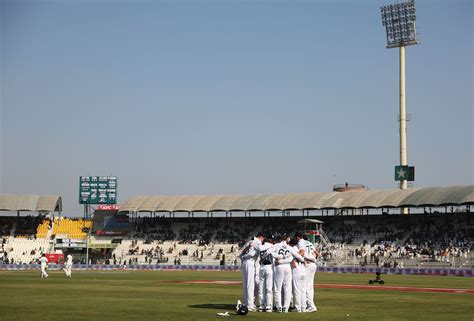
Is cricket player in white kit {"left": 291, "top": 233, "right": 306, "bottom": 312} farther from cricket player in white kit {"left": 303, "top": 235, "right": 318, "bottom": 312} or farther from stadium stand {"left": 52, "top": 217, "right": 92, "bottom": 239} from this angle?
stadium stand {"left": 52, "top": 217, "right": 92, "bottom": 239}

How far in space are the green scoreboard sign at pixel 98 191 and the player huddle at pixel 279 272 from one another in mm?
88388

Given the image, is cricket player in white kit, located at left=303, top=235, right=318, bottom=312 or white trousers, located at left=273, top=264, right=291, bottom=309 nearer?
white trousers, located at left=273, top=264, right=291, bottom=309

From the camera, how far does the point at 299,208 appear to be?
3595 inches

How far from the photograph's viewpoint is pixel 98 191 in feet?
365

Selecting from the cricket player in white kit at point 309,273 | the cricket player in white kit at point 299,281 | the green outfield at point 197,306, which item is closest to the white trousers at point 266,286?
the cricket player in white kit at point 299,281

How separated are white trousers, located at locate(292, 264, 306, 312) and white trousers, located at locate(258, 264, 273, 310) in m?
0.76

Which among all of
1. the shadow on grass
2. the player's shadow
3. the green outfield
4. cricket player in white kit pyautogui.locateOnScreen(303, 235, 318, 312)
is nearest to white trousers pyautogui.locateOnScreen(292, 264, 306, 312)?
cricket player in white kit pyautogui.locateOnScreen(303, 235, 318, 312)

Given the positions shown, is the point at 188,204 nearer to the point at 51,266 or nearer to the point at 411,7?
the point at 51,266

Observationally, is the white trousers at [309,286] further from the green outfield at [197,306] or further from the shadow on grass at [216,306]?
the shadow on grass at [216,306]

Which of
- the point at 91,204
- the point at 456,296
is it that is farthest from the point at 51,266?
the point at 456,296

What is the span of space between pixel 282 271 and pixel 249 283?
114cm

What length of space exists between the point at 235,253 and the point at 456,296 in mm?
54295

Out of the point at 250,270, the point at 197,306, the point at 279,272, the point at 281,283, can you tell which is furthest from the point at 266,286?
the point at 197,306

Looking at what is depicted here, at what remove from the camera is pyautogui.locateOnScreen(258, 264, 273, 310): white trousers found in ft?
77.8
